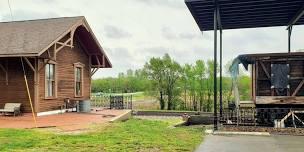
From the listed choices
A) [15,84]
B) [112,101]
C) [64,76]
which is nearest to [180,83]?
[112,101]

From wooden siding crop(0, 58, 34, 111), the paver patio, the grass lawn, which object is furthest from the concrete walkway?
wooden siding crop(0, 58, 34, 111)

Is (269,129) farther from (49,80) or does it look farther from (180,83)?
(180,83)

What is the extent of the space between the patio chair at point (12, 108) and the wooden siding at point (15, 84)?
1.51 ft

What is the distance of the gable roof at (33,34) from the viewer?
1747 centimetres

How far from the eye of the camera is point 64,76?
21.5 m

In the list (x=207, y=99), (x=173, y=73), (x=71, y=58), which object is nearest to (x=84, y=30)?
(x=71, y=58)

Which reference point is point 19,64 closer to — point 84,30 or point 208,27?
point 84,30

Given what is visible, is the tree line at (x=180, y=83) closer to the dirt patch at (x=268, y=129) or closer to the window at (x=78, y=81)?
the window at (x=78, y=81)

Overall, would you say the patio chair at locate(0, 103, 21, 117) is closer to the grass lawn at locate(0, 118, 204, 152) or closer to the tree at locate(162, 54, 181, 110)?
the grass lawn at locate(0, 118, 204, 152)

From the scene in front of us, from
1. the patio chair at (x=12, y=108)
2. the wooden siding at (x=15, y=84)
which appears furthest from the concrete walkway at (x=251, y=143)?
the wooden siding at (x=15, y=84)

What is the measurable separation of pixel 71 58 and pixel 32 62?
400 cm

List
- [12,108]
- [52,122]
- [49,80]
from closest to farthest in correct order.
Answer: [52,122] → [12,108] → [49,80]

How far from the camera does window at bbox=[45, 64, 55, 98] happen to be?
1962cm

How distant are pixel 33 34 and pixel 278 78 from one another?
12.4 meters
